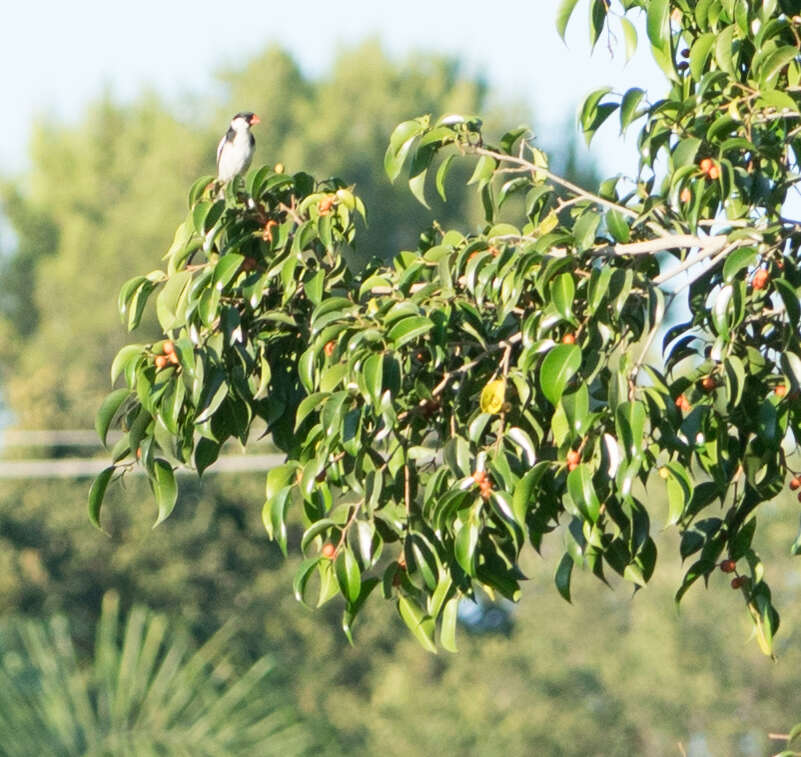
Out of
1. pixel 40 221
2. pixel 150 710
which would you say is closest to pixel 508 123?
pixel 40 221

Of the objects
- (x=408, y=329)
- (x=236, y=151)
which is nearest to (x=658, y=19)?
(x=408, y=329)

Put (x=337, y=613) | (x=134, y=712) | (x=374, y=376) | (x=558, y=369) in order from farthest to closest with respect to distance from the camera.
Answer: (x=337, y=613) → (x=134, y=712) → (x=374, y=376) → (x=558, y=369)

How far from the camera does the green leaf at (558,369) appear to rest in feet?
8.24

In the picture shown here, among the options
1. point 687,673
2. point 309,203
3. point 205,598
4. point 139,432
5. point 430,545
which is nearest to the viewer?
point 430,545

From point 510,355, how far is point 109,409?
0.73m

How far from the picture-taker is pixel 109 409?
2.94 meters

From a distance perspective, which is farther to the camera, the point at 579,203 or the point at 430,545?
the point at 579,203

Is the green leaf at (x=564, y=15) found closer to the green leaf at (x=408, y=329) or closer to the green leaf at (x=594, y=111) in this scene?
the green leaf at (x=594, y=111)

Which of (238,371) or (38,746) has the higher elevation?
(238,371)

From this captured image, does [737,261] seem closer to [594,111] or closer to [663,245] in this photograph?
[663,245]

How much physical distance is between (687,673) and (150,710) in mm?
14450

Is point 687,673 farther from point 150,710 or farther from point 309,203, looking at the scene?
point 309,203

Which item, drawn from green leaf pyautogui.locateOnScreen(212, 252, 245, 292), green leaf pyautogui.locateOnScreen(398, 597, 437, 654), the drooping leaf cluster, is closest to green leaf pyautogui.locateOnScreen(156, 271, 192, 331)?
the drooping leaf cluster

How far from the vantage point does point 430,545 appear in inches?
108
